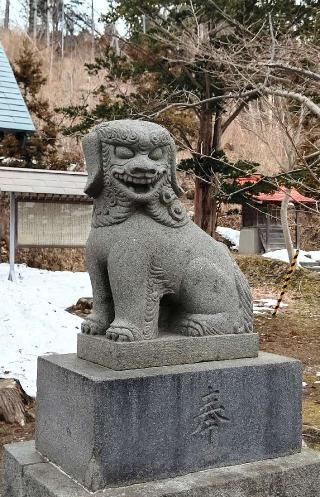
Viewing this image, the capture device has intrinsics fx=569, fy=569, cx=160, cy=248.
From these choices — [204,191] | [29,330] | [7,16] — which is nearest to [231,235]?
[204,191]

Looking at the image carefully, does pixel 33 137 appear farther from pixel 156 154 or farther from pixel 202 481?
pixel 202 481

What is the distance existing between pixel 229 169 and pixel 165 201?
838cm

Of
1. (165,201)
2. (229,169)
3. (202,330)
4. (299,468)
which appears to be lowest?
(299,468)

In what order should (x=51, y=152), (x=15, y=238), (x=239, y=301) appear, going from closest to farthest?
(x=239, y=301)
(x=15, y=238)
(x=51, y=152)

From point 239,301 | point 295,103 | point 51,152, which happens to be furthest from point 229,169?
point 239,301

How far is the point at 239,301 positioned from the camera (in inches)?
126

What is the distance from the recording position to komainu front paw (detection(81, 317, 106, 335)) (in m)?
3.01

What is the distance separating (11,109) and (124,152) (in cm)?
730

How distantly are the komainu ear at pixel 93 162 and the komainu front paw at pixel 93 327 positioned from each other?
2.27ft

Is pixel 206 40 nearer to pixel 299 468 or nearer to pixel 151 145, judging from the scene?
pixel 151 145

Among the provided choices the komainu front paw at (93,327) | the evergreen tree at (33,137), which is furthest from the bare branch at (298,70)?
the evergreen tree at (33,137)

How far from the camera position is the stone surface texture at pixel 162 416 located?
8.48ft

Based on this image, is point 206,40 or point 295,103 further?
point 295,103

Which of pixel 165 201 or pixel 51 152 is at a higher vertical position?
pixel 51 152
